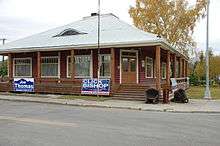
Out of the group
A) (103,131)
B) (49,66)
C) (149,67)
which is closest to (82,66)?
(49,66)

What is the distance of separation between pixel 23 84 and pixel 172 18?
24.2 m

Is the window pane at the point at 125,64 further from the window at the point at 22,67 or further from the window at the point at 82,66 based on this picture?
the window at the point at 22,67

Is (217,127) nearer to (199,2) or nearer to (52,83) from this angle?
(52,83)

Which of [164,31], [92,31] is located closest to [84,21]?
[92,31]

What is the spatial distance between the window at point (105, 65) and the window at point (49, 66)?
12.8 ft

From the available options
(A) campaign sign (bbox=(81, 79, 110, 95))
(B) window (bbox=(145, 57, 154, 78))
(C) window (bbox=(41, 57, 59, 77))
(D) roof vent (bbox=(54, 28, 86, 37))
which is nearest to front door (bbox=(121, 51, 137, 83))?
(B) window (bbox=(145, 57, 154, 78))

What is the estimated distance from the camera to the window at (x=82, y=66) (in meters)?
29.1

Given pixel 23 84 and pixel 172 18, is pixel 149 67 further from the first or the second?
pixel 172 18

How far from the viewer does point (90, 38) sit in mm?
28484

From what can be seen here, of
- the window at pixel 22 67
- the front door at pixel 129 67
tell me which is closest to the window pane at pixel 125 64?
the front door at pixel 129 67

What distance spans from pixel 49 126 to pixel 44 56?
1911 cm

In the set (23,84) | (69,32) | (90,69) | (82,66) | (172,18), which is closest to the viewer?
(90,69)

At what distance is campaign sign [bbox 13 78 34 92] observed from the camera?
28.9 m

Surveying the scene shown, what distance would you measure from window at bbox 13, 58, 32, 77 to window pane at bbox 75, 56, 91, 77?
4544 millimetres
